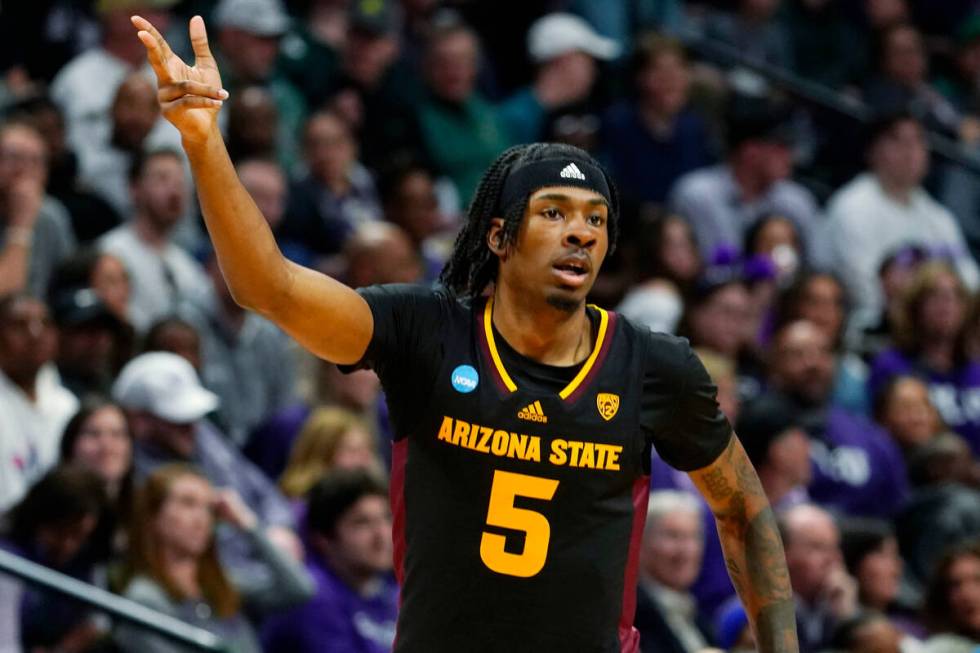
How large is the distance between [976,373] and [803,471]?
6.39 ft

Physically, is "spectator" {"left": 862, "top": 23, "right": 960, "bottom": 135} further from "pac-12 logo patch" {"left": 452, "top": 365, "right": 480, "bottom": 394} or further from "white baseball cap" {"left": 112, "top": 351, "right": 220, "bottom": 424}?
"pac-12 logo patch" {"left": 452, "top": 365, "right": 480, "bottom": 394}

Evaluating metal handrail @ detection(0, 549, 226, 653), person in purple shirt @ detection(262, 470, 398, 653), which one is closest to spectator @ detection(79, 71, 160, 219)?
person in purple shirt @ detection(262, 470, 398, 653)

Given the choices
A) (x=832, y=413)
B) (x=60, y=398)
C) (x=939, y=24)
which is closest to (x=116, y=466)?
(x=60, y=398)

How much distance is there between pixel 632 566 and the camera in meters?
4.01

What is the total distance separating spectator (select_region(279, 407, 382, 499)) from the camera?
738cm

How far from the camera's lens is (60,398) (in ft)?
23.8

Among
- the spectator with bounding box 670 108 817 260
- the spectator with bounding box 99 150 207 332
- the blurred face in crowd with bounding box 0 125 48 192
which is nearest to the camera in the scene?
the blurred face in crowd with bounding box 0 125 48 192

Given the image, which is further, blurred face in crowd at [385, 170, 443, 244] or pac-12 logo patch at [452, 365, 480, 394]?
blurred face in crowd at [385, 170, 443, 244]

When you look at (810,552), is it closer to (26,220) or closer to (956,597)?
(956,597)

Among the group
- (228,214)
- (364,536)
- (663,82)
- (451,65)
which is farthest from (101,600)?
(663,82)

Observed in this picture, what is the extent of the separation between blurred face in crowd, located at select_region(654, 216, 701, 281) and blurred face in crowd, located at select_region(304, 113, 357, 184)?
5.32ft

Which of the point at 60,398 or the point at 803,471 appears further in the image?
the point at 803,471

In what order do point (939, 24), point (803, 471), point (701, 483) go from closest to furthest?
point (701, 483), point (803, 471), point (939, 24)

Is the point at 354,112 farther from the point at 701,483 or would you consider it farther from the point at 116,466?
the point at 701,483
